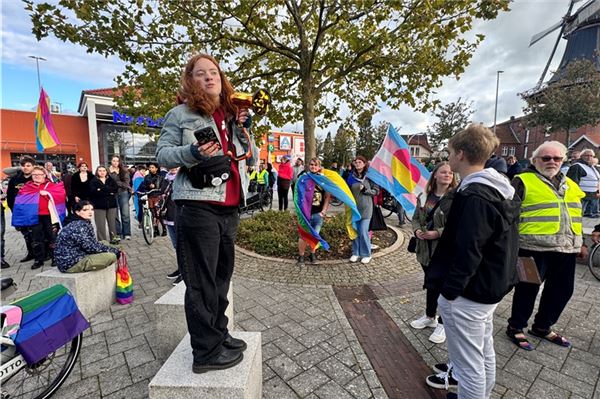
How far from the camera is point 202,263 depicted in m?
1.82

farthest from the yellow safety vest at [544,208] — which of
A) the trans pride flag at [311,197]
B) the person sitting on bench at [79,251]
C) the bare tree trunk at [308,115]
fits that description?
the person sitting on bench at [79,251]

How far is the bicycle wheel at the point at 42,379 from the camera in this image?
2398 millimetres

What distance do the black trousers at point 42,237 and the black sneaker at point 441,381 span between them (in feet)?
22.6

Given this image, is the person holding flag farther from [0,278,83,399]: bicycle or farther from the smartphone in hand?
the smartphone in hand

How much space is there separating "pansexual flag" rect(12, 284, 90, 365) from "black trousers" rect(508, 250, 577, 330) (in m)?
4.24

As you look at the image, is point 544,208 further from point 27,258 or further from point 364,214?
point 27,258

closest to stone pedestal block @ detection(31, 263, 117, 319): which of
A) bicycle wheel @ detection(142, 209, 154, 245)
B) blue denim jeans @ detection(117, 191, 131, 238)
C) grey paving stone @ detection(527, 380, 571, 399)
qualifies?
bicycle wheel @ detection(142, 209, 154, 245)

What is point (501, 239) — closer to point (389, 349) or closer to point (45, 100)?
point (389, 349)

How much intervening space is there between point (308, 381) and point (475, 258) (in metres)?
1.74

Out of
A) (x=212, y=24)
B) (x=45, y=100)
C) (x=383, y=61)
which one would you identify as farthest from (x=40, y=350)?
(x=45, y=100)

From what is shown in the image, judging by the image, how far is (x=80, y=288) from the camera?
353 cm

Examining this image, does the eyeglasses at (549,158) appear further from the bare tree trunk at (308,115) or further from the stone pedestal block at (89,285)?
the stone pedestal block at (89,285)

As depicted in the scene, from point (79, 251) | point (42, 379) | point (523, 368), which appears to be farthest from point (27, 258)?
point (523, 368)

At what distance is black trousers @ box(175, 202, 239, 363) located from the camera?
1.78 m
